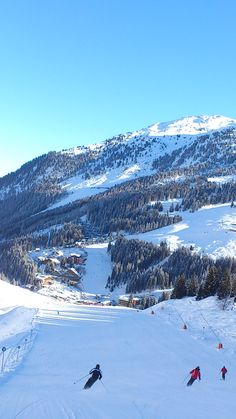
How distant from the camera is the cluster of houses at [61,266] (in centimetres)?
15701

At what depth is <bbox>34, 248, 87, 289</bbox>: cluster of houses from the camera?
15701 cm

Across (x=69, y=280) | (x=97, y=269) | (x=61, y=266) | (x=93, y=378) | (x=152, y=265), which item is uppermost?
(x=93, y=378)

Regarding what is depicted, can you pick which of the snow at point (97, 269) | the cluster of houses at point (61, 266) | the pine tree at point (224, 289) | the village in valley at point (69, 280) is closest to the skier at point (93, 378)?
the pine tree at point (224, 289)

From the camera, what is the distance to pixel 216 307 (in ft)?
179

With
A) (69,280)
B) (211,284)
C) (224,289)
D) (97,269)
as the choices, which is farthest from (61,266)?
(224,289)

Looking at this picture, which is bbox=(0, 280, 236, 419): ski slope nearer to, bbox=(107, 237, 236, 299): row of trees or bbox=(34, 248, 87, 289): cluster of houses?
bbox=(107, 237, 236, 299): row of trees

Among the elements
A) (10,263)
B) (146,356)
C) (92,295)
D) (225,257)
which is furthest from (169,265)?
(146,356)

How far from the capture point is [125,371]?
2859cm

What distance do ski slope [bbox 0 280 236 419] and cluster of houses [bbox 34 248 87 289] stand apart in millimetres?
103061

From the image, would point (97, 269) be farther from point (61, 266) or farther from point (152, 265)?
A: point (152, 265)

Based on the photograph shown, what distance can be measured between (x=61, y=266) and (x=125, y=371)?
466 feet

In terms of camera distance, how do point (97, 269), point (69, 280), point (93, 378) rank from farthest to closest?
point (97, 269)
point (69, 280)
point (93, 378)

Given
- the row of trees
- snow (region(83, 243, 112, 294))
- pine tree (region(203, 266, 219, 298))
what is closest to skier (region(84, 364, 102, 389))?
pine tree (region(203, 266, 219, 298))

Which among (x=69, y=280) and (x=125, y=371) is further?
(x=69, y=280)
